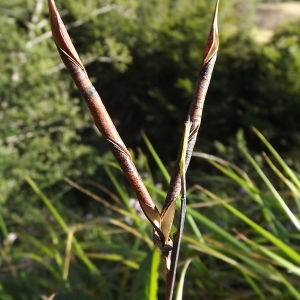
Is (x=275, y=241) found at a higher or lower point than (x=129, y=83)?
lower

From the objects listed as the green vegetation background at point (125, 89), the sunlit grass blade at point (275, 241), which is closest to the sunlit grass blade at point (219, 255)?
the sunlit grass blade at point (275, 241)

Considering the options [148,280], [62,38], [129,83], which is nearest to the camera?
[62,38]

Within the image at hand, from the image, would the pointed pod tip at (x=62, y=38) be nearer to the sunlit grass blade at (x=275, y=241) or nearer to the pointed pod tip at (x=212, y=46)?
the pointed pod tip at (x=212, y=46)

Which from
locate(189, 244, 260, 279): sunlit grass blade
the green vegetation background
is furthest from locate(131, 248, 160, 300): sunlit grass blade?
the green vegetation background

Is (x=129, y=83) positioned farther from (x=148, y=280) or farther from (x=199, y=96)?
(x=199, y=96)

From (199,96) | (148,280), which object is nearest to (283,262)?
(148,280)

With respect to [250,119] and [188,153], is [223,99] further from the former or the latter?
[188,153]

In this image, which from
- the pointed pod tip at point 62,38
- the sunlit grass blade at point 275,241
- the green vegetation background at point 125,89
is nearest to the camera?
the pointed pod tip at point 62,38
